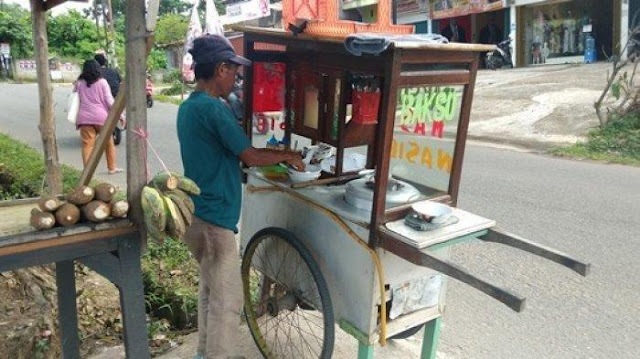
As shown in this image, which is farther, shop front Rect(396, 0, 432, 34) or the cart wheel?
shop front Rect(396, 0, 432, 34)

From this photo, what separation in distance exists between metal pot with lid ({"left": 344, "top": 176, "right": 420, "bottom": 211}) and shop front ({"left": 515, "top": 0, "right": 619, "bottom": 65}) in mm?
16635

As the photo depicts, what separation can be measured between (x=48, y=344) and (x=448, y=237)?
2.21 m

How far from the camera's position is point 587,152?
8.45 m

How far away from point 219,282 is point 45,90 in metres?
1.79

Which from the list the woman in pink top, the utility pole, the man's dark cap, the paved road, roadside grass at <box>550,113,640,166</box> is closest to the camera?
the man's dark cap

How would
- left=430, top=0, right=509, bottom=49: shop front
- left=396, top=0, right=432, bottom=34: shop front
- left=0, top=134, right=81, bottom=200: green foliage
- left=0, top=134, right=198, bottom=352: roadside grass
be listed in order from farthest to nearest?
left=396, top=0, right=432, bottom=34: shop front → left=430, top=0, right=509, bottom=49: shop front → left=0, top=134, right=81, bottom=200: green foliage → left=0, top=134, right=198, bottom=352: roadside grass

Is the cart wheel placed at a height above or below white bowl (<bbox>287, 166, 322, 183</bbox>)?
below

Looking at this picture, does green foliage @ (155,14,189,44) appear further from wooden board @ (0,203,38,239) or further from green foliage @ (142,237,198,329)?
wooden board @ (0,203,38,239)

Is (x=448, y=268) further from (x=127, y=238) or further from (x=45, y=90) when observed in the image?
(x=45, y=90)

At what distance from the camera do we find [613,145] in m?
8.65

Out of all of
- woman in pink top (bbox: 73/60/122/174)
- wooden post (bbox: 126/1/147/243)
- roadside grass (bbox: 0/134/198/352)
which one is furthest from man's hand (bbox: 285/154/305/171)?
woman in pink top (bbox: 73/60/122/174)

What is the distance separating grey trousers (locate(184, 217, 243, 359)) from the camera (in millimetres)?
2574

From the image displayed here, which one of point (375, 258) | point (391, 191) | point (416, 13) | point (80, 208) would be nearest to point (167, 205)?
point (80, 208)

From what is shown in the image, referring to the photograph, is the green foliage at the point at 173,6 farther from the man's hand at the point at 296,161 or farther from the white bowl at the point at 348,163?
the man's hand at the point at 296,161
